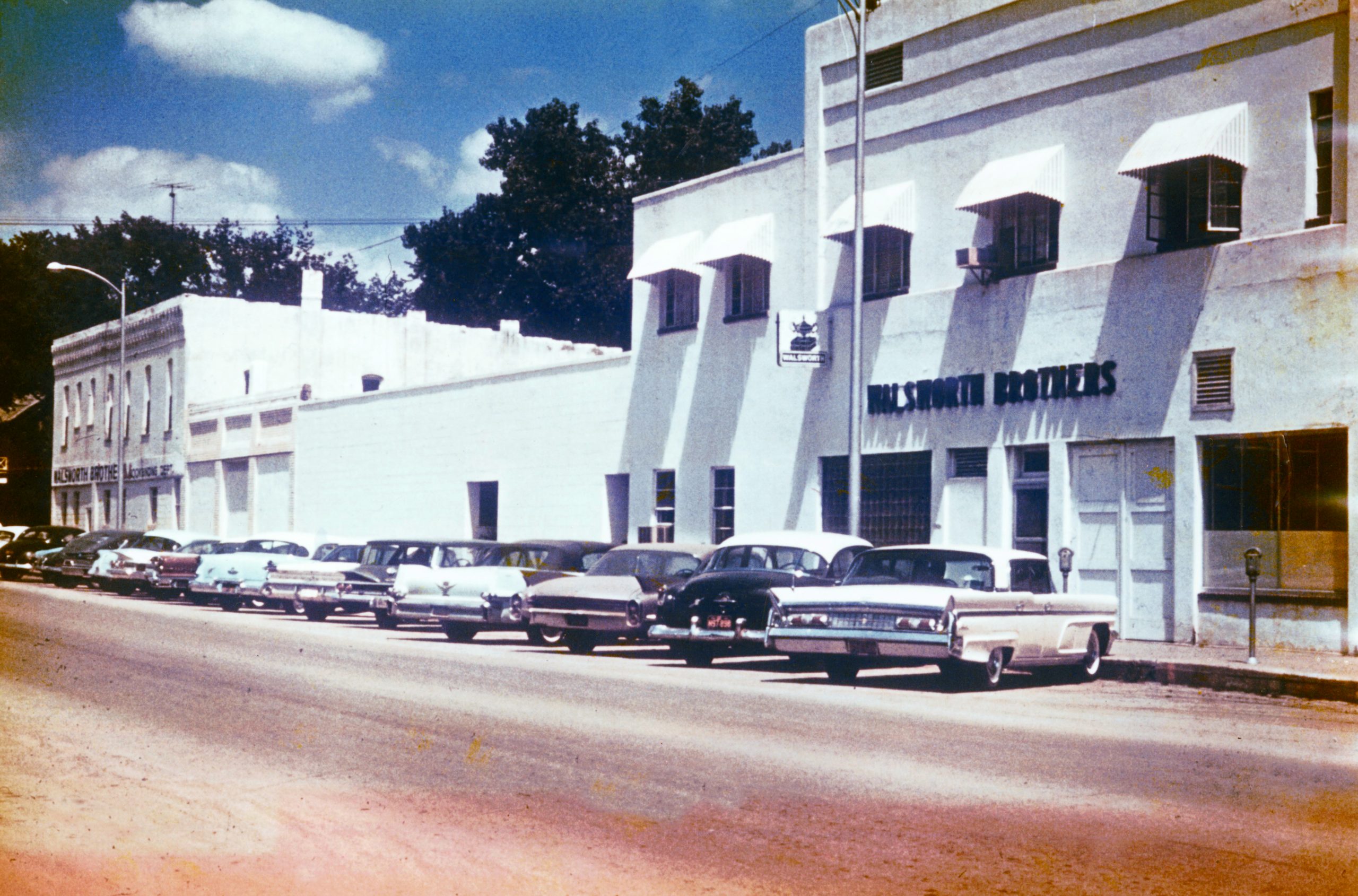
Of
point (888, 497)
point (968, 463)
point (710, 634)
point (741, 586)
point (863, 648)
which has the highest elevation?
point (968, 463)

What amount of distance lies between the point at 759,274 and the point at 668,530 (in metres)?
5.50

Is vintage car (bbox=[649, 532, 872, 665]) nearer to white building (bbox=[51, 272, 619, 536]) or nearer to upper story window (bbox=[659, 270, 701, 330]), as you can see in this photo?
upper story window (bbox=[659, 270, 701, 330])

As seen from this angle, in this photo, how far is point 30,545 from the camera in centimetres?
3844

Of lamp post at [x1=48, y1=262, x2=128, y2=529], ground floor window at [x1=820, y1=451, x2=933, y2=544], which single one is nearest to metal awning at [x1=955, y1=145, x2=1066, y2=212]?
ground floor window at [x1=820, y1=451, x2=933, y2=544]

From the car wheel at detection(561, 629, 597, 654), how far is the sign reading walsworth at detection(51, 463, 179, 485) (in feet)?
118

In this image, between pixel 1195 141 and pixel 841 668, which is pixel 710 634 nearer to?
pixel 841 668

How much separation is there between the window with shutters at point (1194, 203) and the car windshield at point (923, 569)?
23.1ft

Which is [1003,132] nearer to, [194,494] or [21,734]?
[21,734]

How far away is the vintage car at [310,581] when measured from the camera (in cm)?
2484

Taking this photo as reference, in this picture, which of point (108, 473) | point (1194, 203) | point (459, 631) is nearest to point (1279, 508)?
point (1194, 203)

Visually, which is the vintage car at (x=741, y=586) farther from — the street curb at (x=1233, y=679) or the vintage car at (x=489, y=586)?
the street curb at (x=1233, y=679)

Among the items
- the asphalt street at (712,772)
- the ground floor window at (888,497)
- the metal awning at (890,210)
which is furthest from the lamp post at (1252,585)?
the metal awning at (890,210)

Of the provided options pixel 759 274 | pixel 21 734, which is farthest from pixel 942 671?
pixel 759 274

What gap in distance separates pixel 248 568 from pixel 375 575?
19.6 ft
